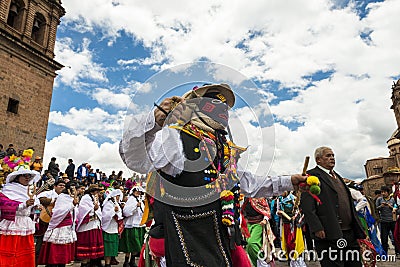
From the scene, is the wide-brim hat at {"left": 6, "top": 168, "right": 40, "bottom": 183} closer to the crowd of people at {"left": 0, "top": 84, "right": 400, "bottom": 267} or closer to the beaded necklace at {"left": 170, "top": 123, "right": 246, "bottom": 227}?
the crowd of people at {"left": 0, "top": 84, "right": 400, "bottom": 267}

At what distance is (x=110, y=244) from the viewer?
8016 millimetres

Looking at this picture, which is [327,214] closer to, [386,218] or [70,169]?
[386,218]

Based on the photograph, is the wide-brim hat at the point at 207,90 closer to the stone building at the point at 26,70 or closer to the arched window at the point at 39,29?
the stone building at the point at 26,70

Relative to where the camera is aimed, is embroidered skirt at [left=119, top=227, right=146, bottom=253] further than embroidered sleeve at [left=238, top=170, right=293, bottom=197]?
Yes

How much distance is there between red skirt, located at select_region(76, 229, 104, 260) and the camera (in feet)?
24.7

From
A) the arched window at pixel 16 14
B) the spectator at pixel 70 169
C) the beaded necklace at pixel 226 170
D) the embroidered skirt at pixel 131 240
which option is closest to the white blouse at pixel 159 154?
the beaded necklace at pixel 226 170

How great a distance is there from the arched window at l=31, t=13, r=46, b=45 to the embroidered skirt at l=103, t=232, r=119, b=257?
21268mm

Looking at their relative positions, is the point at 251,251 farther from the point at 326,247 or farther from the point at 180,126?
the point at 180,126

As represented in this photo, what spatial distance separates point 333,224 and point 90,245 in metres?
6.04

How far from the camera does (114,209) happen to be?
27.7 ft

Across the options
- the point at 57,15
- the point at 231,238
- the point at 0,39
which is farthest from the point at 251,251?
the point at 57,15

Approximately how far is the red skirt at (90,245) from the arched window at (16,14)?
20446 millimetres

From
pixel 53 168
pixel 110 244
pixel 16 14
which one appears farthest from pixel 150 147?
pixel 16 14

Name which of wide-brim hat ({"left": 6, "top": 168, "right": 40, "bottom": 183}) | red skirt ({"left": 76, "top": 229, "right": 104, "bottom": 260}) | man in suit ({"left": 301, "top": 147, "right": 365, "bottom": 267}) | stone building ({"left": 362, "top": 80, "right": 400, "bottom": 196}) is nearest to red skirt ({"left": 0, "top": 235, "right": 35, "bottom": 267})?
wide-brim hat ({"left": 6, "top": 168, "right": 40, "bottom": 183})
